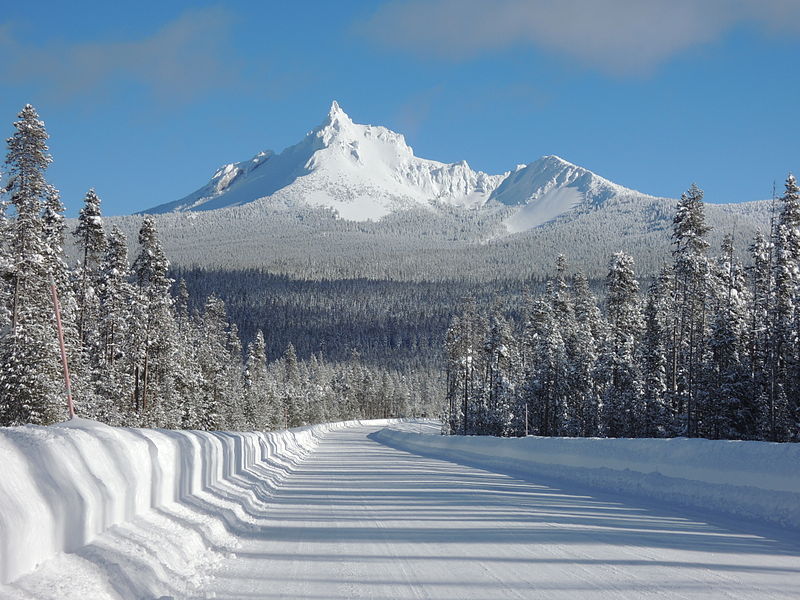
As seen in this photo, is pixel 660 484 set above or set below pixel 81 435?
below

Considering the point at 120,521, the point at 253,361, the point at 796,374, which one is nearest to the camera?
the point at 120,521

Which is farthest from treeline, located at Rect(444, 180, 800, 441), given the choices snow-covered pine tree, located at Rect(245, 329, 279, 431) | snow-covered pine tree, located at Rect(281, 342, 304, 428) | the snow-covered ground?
snow-covered pine tree, located at Rect(281, 342, 304, 428)

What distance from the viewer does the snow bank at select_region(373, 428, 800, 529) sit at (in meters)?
9.38

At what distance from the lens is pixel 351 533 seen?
847 cm

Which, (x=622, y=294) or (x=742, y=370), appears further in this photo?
(x=622, y=294)

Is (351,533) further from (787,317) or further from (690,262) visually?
(690,262)

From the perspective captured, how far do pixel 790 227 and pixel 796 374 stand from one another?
787cm

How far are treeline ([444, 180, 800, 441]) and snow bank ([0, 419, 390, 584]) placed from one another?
27.9 meters

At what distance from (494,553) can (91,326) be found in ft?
130

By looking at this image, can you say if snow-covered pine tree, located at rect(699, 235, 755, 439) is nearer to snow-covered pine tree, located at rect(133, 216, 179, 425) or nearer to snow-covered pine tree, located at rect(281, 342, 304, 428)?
snow-covered pine tree, located at rect(133, 216, 179, 425)

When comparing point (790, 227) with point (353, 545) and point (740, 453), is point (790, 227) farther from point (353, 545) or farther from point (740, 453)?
point (353, 545)

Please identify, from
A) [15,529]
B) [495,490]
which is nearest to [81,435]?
[15,529]

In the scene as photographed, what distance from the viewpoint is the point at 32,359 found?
26281mm

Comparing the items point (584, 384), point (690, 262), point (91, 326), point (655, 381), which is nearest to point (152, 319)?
point (91, 326)
